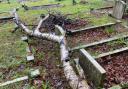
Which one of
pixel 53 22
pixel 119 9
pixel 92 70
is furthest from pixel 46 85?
pixel 119 9

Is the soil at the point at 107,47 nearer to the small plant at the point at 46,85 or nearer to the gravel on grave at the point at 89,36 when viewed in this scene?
the gravel on grave at the point at 89,36

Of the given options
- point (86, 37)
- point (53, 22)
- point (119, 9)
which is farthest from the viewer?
point (119, 9)

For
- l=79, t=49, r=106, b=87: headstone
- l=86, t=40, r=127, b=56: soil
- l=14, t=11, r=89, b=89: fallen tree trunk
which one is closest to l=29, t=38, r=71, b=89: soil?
l=14, t=11, r=89, b=89: fallen tree trunk

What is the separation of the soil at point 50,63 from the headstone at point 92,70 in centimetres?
57

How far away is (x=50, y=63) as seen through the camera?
566 centimetres

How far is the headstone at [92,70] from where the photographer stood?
4.23 metres

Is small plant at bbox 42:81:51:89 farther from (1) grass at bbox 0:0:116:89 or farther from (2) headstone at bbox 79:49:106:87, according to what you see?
(2) headstone at bbox 79:49:106:87

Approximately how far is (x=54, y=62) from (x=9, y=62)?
128cm

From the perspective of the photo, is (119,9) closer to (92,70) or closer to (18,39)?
(18,39)

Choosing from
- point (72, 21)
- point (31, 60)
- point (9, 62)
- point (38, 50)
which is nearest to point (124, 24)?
point (72, 21)

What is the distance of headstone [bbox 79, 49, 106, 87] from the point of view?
4.23 meters

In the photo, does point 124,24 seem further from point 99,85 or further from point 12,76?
point 12,76

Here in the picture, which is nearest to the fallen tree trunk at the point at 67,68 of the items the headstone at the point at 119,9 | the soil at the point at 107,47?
the soil at the point at 107,47

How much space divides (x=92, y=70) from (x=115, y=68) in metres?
0.87
